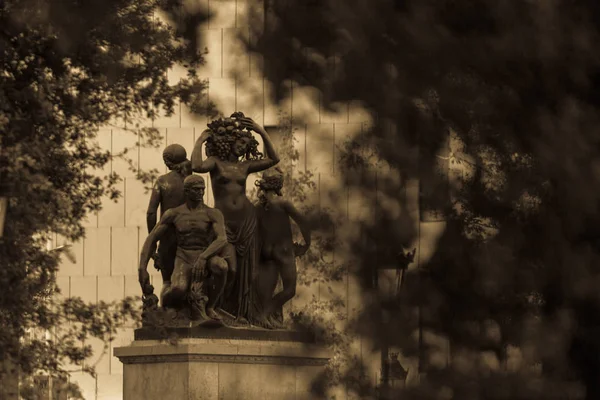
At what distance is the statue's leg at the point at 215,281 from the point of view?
55.4ft

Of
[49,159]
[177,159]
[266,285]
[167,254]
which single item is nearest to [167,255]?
[167,254]

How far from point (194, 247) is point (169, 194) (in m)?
0.61

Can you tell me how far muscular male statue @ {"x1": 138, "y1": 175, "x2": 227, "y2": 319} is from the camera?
1678 cm

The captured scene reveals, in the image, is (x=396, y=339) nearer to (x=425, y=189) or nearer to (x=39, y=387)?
(x=425, y=189)

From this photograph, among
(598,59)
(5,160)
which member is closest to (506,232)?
(598,59)

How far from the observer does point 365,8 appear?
3.24m

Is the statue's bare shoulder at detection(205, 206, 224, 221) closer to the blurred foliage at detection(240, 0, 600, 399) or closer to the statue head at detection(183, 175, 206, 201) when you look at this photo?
the statue head at detection(183, 175, 206, 201)

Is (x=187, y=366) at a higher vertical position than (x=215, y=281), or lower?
lower

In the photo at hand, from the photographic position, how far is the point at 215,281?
17000mm

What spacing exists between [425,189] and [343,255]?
20cm

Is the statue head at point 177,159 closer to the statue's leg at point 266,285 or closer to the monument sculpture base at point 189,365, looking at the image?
the statue's leg at point 266,285

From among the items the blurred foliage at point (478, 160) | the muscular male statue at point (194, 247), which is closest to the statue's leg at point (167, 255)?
the muscular male statue at point (194, 247)

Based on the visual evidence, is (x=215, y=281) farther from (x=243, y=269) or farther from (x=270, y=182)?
(x=270, y=182)

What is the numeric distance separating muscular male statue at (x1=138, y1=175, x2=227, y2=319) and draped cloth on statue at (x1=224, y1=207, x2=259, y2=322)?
0.44 meters
